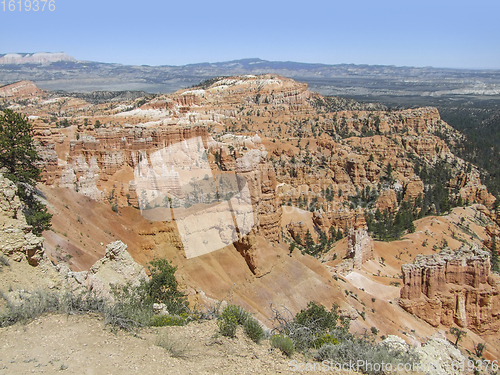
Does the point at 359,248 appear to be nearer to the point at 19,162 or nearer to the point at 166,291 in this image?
the point at 166,291

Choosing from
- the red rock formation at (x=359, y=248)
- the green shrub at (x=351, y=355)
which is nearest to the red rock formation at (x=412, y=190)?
the red rock formation at (x=359, y=248)

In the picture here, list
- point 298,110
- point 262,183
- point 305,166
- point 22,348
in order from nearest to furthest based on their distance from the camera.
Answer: point 22,348 < point 262,183 < point 305,166 < point 298,110

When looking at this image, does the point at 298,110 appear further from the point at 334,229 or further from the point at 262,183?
the point at 262,183

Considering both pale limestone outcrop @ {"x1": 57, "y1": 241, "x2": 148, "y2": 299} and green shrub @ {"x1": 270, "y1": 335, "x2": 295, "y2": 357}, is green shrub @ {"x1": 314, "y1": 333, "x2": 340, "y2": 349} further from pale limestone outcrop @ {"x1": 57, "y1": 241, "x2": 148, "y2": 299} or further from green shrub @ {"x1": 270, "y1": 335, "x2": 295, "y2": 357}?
pale limestone outcrop @ {"x1": 57, "y1": 241, "x2": 148, "y2": 299}

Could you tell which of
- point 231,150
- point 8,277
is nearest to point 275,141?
point 231,150

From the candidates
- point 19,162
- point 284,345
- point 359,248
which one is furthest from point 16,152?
point 359,248
